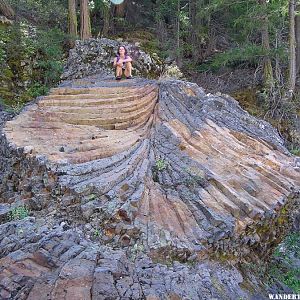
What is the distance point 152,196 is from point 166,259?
33.7 inches

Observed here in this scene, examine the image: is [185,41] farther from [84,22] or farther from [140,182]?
[140,182]

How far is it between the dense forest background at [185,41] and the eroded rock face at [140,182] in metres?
4.16

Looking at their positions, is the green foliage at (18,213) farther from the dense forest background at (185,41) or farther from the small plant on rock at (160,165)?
the dense forest background at (185,41)

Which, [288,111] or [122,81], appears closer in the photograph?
[122,81]

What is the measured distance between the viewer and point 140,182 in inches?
176

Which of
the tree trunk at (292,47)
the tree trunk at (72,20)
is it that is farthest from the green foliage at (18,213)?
the tree trunk at (292,47)

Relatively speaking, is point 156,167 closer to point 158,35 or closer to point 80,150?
point 80,150

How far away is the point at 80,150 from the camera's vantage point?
4.91 metres

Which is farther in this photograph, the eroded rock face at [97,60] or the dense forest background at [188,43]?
the dense forest background at [188,43]

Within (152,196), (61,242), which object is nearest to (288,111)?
(152,196)

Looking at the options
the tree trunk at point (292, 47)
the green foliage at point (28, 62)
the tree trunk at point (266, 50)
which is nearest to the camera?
the green foliage at point (28, 62)

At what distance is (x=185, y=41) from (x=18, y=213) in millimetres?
12435

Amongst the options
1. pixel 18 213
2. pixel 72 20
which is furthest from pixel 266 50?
pixel 18 213

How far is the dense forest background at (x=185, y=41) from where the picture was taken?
1063cm
